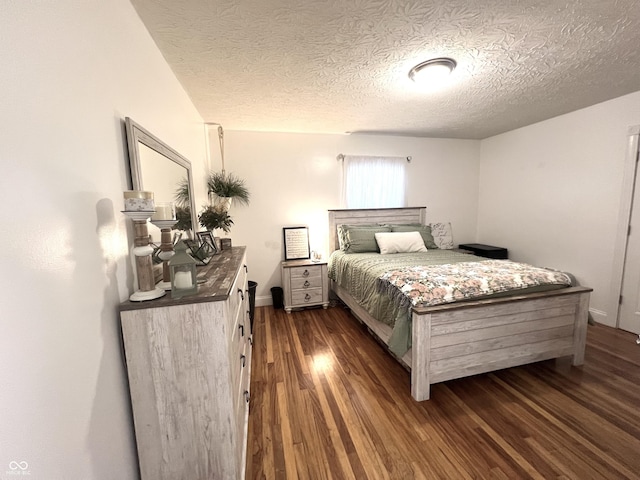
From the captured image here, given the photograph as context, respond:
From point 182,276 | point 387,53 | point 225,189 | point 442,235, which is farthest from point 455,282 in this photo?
point 225,189

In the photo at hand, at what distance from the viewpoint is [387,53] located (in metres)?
1.73

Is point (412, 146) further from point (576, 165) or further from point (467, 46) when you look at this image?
point (467, 46)

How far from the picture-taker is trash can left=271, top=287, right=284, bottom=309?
11.4 ft

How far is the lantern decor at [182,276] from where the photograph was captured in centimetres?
108

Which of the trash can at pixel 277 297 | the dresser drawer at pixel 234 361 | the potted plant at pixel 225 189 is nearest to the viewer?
the dresser drawer at pixel 234 361

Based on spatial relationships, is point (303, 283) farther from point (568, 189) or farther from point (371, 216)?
point (568, 189)

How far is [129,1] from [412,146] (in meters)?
3.64

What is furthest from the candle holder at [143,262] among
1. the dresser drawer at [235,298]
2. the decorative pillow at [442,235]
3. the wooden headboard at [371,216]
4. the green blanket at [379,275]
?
the decorative pillow at [442,235]

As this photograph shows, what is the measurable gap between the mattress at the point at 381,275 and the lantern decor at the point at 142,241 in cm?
152

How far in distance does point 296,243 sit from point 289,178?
2.98ft

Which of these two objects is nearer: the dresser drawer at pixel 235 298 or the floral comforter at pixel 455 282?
the dresser drawer at pixel 235 298

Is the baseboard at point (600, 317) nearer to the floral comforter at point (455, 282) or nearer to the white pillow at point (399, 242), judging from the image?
the floral comforter at point (455, 282)

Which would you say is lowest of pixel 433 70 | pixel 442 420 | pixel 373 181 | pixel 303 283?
pixel 442 420

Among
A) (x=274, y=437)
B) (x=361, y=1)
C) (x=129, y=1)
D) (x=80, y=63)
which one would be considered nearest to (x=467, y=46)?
(x=361, y=1)
